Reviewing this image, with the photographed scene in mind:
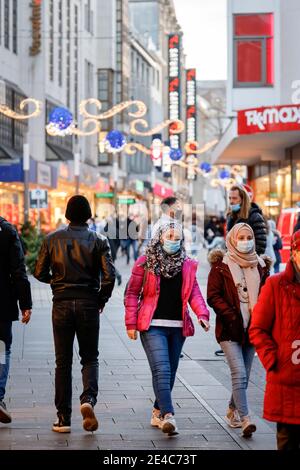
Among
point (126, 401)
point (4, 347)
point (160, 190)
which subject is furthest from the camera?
point (160, 190)

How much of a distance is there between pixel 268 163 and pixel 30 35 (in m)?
14.0

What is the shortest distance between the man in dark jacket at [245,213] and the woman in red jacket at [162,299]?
3.50 meters

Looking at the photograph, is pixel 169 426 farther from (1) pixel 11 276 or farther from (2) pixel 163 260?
(1) pixel 11 276

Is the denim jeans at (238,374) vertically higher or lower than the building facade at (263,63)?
lower

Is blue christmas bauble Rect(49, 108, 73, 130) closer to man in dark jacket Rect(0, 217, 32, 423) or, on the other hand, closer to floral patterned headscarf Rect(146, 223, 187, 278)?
man in dark jacket Rect(0, 217, 32, 423)

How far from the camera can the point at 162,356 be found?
8.40 metres

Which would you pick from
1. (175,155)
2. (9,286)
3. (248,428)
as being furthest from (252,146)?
(248,428)

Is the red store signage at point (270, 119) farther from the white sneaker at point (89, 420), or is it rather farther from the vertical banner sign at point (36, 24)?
the vertical banner sign at point (36, 24)

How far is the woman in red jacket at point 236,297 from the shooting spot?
27.8 ft

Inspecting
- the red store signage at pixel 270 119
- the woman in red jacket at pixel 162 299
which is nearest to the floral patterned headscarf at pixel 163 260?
the woman in red jacket at pixel 162 299

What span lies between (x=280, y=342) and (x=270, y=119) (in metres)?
23.0

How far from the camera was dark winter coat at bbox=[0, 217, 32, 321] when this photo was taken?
8.66 m

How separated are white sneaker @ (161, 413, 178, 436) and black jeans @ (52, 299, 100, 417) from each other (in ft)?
2.01

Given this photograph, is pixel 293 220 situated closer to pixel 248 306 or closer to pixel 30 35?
pixel 248 306
